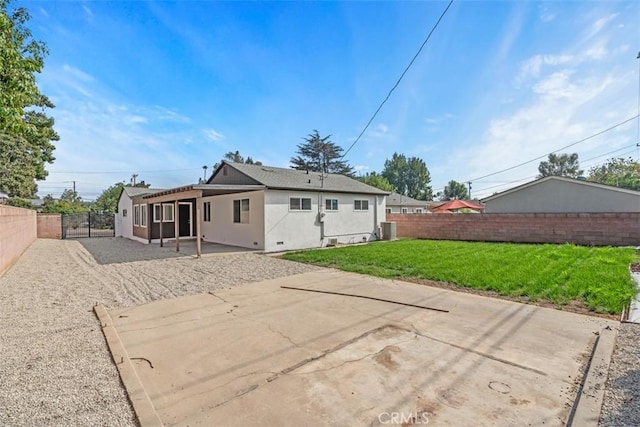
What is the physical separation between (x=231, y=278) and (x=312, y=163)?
124 ft

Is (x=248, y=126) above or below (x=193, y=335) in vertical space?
above

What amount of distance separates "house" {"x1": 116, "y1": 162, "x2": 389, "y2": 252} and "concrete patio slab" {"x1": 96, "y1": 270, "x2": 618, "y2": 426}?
694 centimetres

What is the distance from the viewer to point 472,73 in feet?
33.3

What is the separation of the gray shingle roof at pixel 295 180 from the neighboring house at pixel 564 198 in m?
8.84

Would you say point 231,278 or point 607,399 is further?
point 231,278

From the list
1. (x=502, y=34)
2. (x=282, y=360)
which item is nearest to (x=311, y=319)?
(x=282, y=360)

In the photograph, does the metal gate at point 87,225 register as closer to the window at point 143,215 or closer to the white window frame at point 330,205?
the window at point 143,215

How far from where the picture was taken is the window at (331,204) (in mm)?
14166

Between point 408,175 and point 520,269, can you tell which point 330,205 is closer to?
point 520,269

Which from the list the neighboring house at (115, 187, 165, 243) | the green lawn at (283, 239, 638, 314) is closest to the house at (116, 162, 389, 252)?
the neighboring house at (115, 187, 165, 243)

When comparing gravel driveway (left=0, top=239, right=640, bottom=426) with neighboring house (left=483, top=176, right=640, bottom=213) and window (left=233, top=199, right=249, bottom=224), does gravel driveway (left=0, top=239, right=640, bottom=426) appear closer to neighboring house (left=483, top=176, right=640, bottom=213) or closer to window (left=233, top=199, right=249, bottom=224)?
window (left=233, top=199, right=249, bottom=224)

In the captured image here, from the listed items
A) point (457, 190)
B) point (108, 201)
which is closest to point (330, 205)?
point (108, 201)

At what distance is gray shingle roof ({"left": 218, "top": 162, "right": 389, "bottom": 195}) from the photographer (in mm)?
12923

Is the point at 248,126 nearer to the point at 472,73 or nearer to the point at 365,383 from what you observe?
the point at 472,73
